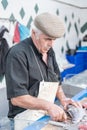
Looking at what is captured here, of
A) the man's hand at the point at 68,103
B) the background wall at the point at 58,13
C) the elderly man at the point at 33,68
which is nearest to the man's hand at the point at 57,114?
the elderly man at the point at 33,68

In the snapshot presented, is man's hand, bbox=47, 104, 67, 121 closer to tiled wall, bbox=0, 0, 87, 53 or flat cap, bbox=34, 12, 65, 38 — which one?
flat cap, bbox=34, 12, 65, 38

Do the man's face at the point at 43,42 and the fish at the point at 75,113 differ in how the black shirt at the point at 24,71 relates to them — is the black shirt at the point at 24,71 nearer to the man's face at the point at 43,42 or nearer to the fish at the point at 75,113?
the man's face at the point at 43,42

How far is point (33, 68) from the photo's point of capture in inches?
53.6

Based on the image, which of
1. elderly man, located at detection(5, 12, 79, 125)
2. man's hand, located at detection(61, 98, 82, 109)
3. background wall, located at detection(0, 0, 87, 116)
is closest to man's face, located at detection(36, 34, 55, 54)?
elderly man, located at detection(5, 12, 79, 125)

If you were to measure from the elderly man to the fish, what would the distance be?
0.05 metres

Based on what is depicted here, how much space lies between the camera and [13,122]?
1142 mm

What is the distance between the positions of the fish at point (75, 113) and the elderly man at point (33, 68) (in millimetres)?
47

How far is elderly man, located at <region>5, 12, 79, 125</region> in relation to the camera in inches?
48.8

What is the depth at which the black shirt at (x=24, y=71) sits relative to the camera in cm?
127

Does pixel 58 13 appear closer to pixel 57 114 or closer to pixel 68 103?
pixel 68 103

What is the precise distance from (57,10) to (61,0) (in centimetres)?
15

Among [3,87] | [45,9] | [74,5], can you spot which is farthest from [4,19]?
[74,5]

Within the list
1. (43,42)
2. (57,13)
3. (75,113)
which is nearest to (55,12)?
(57,13)

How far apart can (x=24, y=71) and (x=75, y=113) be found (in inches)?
12.9
